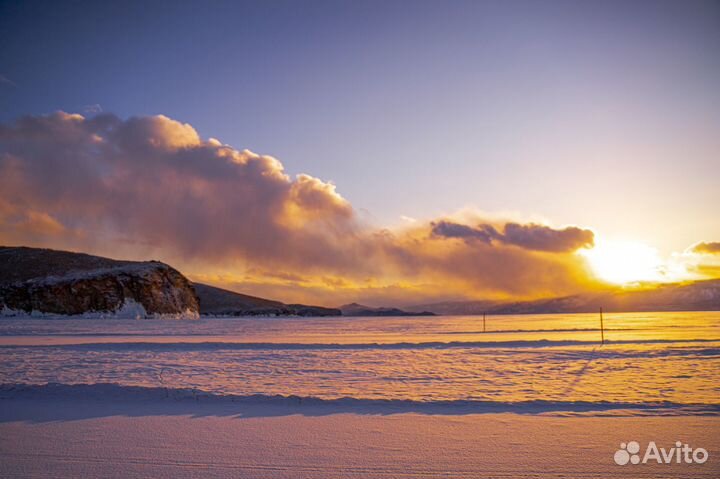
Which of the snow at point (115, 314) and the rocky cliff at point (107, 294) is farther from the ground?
the rocky cliff at point (107, 294)

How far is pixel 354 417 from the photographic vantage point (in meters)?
6.79

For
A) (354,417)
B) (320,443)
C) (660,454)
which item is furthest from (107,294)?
(660,454)

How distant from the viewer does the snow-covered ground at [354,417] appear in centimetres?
465

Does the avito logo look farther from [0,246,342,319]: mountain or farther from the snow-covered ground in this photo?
[0,246,342,319]: mountain

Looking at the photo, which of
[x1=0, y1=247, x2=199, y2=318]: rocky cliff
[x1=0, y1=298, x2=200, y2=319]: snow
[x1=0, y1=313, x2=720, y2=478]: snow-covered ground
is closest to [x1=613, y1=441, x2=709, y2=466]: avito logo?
[x1=0, y1=313, x2=720, y2=478]: snow-covered ground

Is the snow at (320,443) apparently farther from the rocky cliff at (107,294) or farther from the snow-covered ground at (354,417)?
the rocky cliff at (107,294)

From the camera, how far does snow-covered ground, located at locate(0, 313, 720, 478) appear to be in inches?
183

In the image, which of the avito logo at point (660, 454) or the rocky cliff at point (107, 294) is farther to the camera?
the rocky cliff at point (107, 294)

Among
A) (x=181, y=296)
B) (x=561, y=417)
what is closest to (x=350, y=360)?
(x=561, y=417)

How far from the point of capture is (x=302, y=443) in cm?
543

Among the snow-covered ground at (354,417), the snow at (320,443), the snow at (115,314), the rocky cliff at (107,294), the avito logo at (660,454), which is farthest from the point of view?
the rocky cliff at (107,294)

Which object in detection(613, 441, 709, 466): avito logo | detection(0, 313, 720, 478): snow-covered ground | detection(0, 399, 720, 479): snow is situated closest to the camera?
detection(0, 399, 720, 479): snow

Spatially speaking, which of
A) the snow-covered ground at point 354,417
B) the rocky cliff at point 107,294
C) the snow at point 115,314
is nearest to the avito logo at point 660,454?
the snow-covered ground at point 354,417

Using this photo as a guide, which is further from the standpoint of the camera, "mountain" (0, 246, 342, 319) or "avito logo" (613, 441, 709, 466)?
"mountain" (0, 246, 342, 319)
